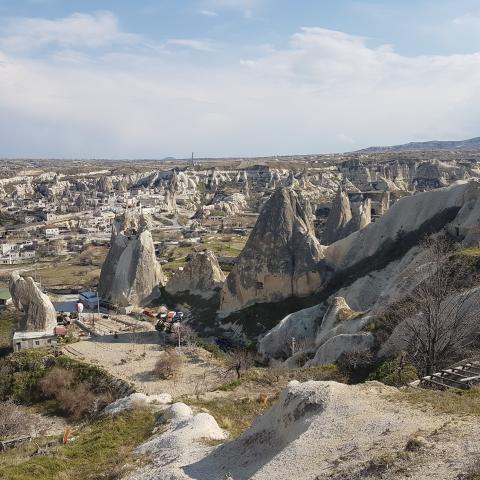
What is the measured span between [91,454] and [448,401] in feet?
26.2

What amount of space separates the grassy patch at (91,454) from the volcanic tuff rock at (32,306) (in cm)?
1887

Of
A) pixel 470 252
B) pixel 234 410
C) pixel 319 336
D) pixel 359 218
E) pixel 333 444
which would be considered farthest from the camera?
pixel 359 218

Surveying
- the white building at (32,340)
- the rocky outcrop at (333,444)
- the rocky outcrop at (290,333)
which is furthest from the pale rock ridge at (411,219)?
the rocky outcrop at (333,444)

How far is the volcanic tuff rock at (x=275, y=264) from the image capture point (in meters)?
34.4

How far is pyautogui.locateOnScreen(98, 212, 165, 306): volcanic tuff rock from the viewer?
40719mm

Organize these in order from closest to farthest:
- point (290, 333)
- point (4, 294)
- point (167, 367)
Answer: point (167, 367)
point (290, 333)
point (4, 294)

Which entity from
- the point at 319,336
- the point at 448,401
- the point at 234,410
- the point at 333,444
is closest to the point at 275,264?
the point at 319,336

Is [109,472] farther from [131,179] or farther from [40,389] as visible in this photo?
[131,179]

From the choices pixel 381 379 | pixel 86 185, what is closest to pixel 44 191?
pixel 86 185

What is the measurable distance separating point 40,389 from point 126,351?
5179 mm

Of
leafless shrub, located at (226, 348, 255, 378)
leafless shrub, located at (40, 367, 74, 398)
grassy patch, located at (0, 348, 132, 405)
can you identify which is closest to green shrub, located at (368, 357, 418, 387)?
leafless shrub, located at (226, 348, 255, 378)

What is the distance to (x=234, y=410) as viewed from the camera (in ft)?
52.2

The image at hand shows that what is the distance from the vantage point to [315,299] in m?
33.5

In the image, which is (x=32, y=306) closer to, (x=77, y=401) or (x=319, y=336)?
(x=77, y=401)
